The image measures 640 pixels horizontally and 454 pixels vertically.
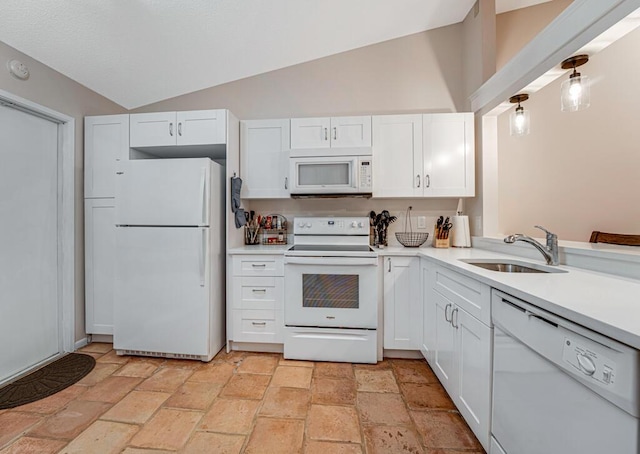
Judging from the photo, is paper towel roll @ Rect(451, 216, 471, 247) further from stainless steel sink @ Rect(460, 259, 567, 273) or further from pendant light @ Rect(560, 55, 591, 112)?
pendant light @ Rect(560, 55, 591, 112)

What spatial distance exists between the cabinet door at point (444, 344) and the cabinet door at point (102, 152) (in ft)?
9.51

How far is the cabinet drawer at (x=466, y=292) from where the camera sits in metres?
1.36

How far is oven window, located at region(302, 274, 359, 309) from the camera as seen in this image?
2.34 meters

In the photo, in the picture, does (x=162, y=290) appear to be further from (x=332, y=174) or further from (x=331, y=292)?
(x=332, y=174)

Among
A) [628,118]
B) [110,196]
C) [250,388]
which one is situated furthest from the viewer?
[110,196]

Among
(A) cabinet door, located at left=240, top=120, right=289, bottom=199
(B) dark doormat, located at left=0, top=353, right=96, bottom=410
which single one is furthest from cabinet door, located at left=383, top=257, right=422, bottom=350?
(B) dark doormat, located at left=0, top=353, right=96, bottom=410

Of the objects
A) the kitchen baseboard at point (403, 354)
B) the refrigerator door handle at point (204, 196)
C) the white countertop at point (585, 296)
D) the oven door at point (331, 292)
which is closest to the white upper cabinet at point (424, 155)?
the oven door at point (331, 292)

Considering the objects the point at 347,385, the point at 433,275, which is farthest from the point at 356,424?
the point at 433,275

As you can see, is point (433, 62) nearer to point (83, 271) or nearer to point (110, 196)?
point (110, 196)

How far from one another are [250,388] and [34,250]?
2.03 m

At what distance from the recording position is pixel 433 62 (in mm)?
2906

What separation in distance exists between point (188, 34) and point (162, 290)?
2.08 metres

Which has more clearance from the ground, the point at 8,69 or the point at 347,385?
the point at 8,69

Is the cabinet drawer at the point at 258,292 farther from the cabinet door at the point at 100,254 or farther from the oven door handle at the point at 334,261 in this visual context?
the cabinet door at the point at 100,254
